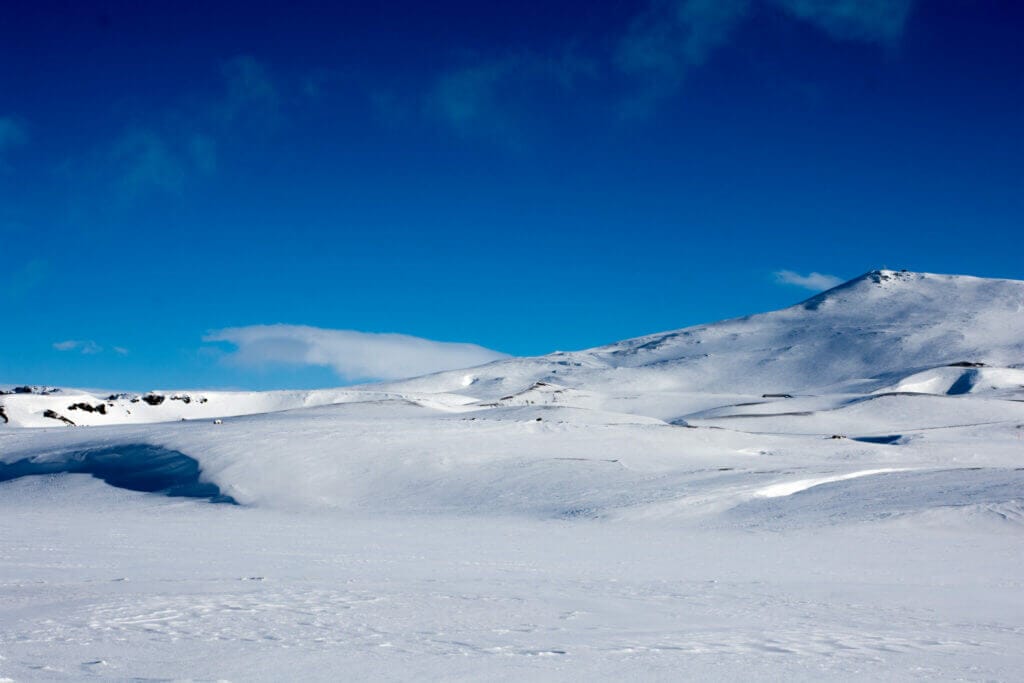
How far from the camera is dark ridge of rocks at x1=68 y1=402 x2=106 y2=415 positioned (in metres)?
50.0

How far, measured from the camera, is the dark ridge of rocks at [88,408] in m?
50.0

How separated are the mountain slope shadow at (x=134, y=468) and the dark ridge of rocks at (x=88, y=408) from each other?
25953mm

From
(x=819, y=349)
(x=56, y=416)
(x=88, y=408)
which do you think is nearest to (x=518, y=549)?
(x=56, y=416)

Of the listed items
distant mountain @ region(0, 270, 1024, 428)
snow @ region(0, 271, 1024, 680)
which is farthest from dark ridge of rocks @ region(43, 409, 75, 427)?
snow @ region(0, 271, 1024, 680)

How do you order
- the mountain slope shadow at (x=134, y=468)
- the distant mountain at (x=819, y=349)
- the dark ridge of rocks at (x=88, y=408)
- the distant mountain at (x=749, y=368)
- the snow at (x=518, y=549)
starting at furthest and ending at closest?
the distant mountain at (x=819, y=349) → the distant mountain at (x=749, y=368) → the dark ridge of rocks at (x=88, y=408) → the mountain slope shadow at (x=134, y=468) → the snow at (x=518, y=549)

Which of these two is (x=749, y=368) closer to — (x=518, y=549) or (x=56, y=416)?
(x=56, y=416)

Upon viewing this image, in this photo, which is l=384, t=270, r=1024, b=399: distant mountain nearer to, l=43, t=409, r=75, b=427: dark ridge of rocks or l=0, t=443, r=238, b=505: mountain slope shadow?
l=43, t=409, r=75, b=427: dark ridge of rocks

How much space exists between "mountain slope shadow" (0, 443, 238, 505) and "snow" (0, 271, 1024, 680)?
0.08 metres

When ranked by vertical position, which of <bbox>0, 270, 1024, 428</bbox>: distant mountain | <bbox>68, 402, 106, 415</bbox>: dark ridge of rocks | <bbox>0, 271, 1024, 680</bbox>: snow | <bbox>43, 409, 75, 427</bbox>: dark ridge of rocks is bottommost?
<bbox>0, 271, 1024, 680</bbox>: snow

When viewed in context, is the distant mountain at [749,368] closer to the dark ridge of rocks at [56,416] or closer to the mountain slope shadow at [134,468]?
the dark ridge of rocks at [56,416]

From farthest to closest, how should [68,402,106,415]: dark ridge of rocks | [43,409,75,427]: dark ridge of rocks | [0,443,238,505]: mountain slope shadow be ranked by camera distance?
[68,402,106,415]: dark ridge of rocks
[43,409,75,427]: dark ridge of rocks
[0,443,238,505]: mountain slope shadow

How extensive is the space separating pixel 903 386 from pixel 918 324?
19.7 metres

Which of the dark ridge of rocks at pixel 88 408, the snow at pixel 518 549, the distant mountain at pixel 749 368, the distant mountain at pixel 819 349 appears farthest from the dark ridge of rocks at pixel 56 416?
the distant mountain at pixel 819 349

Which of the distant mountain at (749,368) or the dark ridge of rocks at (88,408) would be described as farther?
the distant mountain at (749,368)
